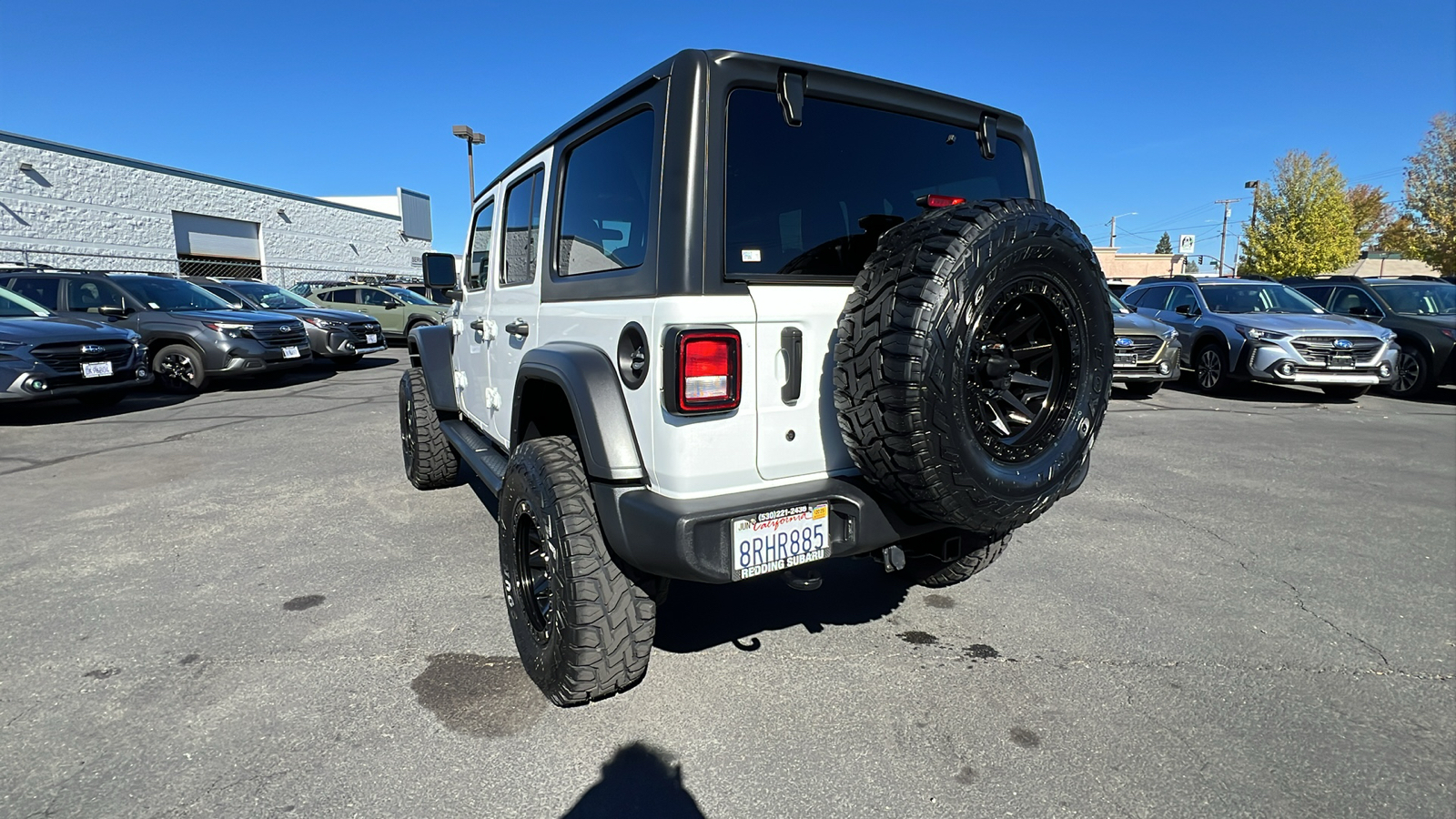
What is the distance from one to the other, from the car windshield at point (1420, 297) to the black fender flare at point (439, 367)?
13619 millimetres

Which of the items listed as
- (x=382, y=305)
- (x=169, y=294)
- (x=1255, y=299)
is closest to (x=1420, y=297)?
(x=1255, y=299)

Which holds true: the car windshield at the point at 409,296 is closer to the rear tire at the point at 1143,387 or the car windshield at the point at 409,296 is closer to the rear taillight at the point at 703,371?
the rear tire at the point at 1143,387

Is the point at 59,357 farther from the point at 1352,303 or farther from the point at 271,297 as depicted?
the point at 1352,303

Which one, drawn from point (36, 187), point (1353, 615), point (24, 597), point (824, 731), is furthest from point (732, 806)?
point (36, 187)

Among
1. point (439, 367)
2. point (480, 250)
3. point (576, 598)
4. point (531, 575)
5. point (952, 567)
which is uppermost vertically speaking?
point (480, 250)

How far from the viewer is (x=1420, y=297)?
37.8 feet

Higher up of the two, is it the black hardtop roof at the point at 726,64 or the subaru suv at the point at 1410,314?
the black hardtop roof at the point at 726,64

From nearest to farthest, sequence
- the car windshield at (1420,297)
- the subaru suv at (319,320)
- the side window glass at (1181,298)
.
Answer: the car windshield at (1420,297) → the side window glass at (1181,298) → the subaru suv at (319,320)

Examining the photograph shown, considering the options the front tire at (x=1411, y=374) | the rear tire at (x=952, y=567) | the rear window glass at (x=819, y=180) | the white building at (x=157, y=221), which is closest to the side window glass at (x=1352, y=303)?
the front tire at (x=1411, y=374)

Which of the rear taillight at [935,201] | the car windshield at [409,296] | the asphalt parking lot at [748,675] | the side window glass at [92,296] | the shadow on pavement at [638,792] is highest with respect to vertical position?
the car windshield at [409,296]

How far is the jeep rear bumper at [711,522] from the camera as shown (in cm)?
208

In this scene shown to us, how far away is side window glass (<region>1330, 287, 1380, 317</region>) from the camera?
11462 millimetres

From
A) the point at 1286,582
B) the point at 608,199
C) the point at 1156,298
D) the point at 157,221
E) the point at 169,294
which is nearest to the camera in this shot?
the point at 608,199

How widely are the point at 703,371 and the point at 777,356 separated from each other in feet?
0.86
